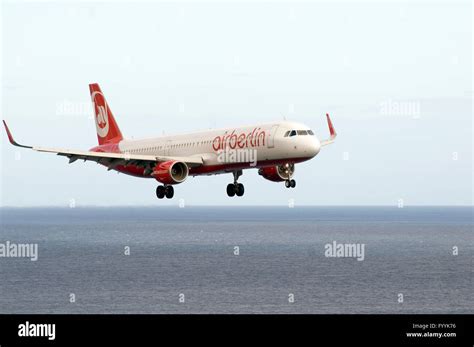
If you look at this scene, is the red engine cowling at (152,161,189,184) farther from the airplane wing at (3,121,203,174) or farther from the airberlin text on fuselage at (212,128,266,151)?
the airberlin text on fuselage at (212,128,266,151)

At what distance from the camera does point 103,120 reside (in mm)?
92750

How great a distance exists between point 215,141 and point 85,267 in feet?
406

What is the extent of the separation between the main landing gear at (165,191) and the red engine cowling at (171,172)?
3.71ft

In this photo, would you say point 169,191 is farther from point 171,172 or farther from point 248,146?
point 248,146

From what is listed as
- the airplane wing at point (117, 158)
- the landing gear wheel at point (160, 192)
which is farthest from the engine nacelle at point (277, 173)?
the landing gear wheel at point (160, 192)

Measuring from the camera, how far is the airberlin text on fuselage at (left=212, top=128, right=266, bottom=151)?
6457 cm

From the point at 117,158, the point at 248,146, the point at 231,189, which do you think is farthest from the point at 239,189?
the point at 117,158

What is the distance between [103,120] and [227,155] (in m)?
31.2

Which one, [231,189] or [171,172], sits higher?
[171,172]

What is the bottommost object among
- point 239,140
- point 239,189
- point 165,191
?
point 165,191

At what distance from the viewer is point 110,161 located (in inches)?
2739

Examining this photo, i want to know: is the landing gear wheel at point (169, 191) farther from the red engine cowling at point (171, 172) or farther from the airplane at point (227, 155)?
the red engine cowling at point (171, 172)

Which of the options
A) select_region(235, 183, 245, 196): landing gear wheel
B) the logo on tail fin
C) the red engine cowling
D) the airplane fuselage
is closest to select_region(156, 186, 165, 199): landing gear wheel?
the red engine cowling
